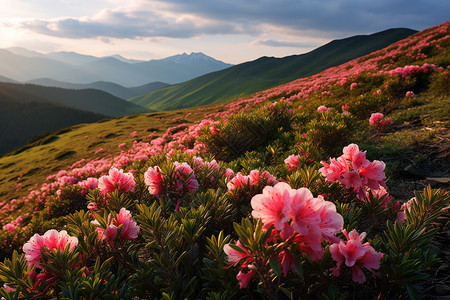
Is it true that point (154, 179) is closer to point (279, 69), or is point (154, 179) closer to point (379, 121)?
point (379, 121)

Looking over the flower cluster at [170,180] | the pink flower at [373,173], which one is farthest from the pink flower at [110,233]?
the pink flower at [373,173]

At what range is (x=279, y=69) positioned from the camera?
13512 cm

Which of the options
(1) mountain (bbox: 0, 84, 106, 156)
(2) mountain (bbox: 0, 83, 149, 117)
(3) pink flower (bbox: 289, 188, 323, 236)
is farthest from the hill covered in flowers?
(2) mountain (bbox: 0, 83, 149, 117)

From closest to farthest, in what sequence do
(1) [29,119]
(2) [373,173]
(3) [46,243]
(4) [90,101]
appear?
1. (3) [46,243]
2. (2) [373,173]
3. (1) [29,119]
4. (4) [90,101]

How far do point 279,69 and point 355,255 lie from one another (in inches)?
5728

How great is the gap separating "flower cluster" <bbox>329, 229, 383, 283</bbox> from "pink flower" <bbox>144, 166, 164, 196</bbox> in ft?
5.81

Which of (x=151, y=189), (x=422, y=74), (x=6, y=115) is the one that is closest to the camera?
(x=151, y=189)

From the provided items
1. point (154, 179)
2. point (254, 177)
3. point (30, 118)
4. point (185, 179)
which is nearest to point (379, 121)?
point (254, 177)

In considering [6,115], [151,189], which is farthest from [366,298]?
[6,115]

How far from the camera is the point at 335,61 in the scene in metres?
111

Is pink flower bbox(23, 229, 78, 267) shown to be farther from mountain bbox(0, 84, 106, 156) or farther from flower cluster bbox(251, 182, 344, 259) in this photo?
mountain bbox(0, 84, 106, 156)

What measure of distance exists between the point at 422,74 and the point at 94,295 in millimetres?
12502

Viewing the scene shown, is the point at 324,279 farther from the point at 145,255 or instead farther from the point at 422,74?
the point at 422,74

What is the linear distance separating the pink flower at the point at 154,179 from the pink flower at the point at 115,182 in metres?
0.25
